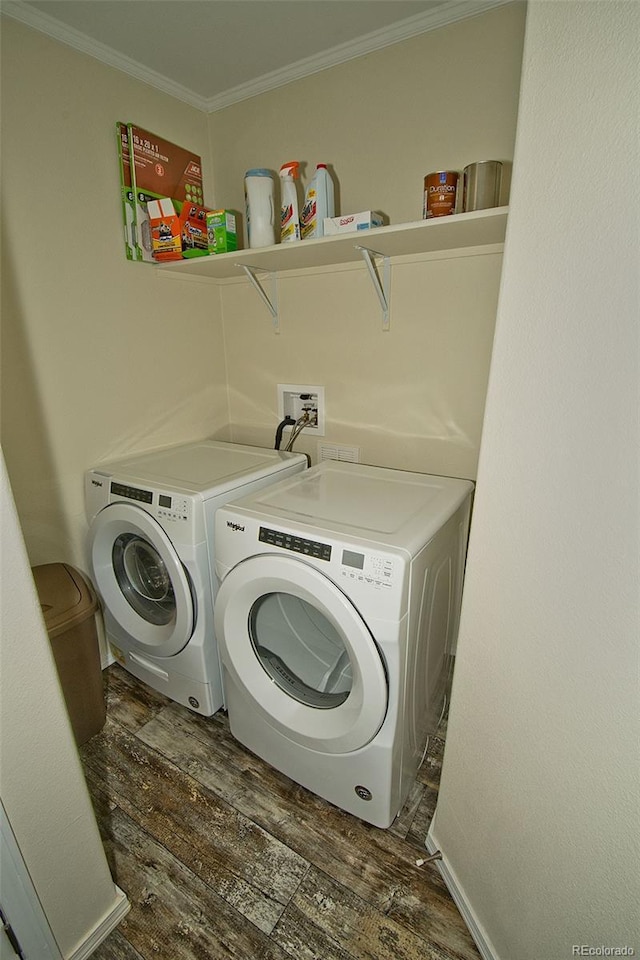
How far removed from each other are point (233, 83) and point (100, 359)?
1242mm

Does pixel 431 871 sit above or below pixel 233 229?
below

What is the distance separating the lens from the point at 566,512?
2.23 feet

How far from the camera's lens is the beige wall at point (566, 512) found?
575 millimetres

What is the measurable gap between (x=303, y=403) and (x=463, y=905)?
1745 millimetres

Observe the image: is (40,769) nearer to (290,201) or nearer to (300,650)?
(300,650)

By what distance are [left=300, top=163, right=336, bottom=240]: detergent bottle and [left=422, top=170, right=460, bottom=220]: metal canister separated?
1.17 feet

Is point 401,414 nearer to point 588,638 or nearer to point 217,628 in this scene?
point 217,628

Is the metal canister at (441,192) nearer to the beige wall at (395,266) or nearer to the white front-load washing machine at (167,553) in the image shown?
the beige wall at (395,266)

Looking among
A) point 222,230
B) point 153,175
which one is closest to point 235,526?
point 222,230

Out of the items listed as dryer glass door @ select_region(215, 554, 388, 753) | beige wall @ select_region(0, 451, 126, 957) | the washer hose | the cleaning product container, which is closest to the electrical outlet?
the washer hose

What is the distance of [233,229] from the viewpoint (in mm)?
1817

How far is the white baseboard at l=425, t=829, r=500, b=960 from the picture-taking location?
0.99m

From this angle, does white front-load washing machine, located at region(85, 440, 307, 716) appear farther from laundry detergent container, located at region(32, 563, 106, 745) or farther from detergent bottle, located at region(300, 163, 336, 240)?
detergent bottle, located at region(300, 163, 336, 240)

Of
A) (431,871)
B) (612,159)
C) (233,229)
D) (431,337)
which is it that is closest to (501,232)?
(431,337)
